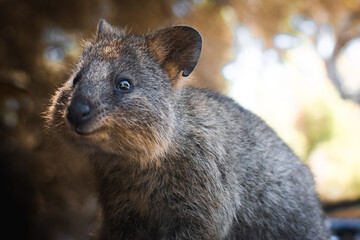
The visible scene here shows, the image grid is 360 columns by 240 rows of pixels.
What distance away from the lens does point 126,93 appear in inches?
90.0

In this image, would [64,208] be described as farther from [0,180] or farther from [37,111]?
[37,111]

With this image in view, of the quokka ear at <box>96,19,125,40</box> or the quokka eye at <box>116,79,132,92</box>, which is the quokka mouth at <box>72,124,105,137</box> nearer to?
the quokka eye at <box>116,79,132,92</box>

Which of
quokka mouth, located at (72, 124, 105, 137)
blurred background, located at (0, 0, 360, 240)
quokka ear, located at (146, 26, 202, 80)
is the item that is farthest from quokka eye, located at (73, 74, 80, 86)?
blurred background, located at (0, 0, 360, 240)

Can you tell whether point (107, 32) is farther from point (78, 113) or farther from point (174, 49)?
point (78, 113)

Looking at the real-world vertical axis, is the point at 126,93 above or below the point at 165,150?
above

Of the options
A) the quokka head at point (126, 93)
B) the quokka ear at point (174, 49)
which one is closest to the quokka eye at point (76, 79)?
the quokka head at point (126, 93)

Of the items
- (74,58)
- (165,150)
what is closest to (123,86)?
(165,150)

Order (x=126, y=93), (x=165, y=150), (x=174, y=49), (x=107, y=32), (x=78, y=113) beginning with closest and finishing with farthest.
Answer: (x=78, y=113) < (x=126, y=93) < (x=165, y=150) < (x=174, y=49) < (x=107, y=32)

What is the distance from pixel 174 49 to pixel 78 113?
0.86 metres

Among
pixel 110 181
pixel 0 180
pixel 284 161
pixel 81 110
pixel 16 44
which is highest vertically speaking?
pixel 16 44

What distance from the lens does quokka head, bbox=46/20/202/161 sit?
215cm

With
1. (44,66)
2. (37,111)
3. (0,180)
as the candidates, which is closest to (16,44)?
(44,66)

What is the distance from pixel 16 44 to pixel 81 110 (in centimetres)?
383

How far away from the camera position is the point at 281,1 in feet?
20.0
